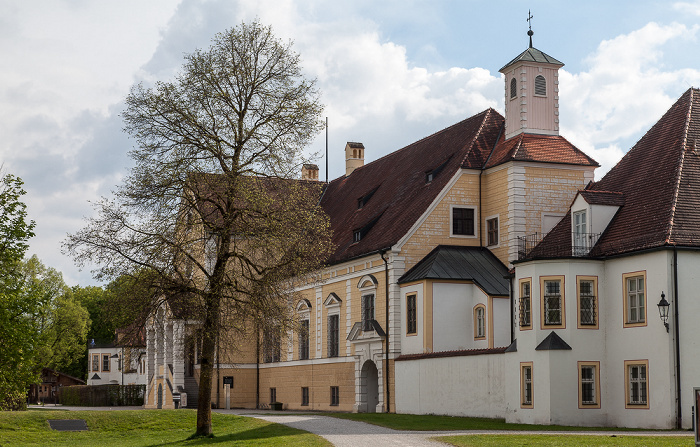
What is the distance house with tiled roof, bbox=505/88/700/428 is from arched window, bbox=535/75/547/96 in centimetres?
920

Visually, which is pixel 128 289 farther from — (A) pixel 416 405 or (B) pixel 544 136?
(B) pixel 544 136

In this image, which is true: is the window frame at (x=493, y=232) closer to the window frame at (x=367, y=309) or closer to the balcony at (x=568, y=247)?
the window frame at (x=367, y=309)

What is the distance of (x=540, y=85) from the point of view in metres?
43.2

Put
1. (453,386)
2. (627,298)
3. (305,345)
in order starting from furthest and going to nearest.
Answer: (305,345) → (453,386) → (627,298)

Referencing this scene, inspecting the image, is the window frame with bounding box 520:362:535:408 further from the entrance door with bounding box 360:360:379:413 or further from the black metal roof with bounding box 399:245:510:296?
the entrance door with bounding box 360:360:379:413

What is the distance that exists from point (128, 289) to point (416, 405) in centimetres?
1446

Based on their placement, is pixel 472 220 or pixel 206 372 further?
pixel 472 220

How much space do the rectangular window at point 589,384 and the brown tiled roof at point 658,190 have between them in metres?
3.58

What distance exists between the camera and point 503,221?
42.3m

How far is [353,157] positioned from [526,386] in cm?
3125

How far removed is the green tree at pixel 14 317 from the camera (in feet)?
101

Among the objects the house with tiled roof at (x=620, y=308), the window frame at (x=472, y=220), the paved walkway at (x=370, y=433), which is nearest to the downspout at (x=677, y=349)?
the house with tiled roof at (x=620, y=308)

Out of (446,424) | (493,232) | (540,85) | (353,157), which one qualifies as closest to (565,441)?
(446,424)

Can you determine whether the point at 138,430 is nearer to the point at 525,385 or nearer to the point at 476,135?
the point at 525,385
